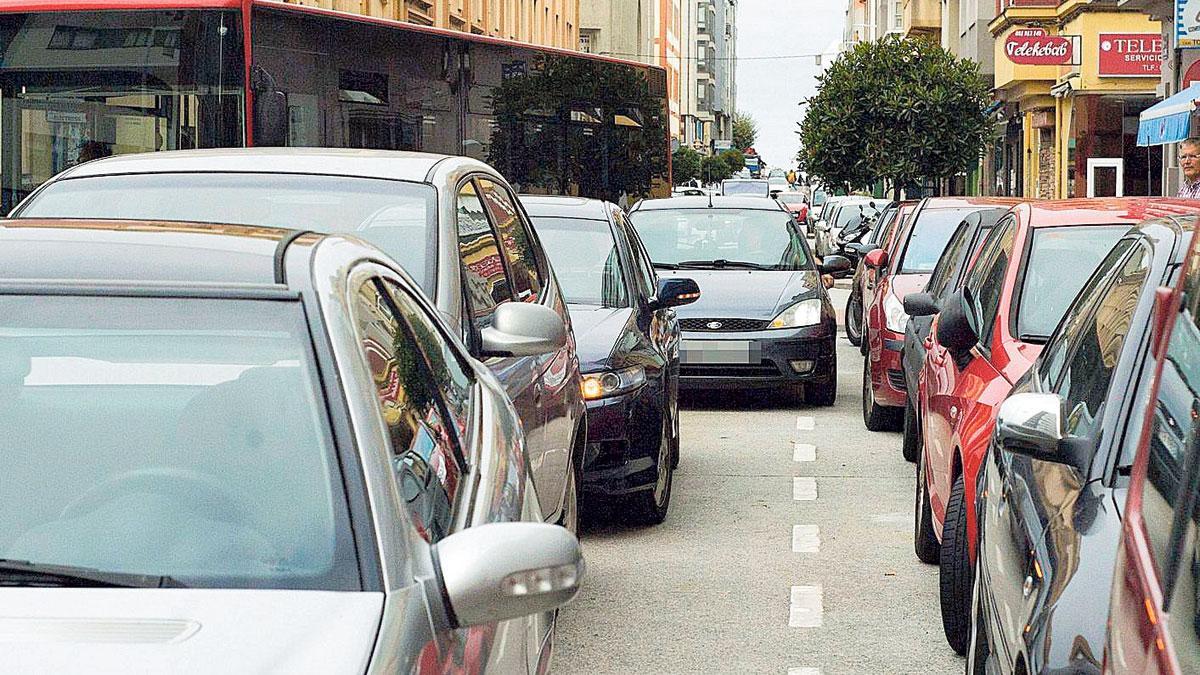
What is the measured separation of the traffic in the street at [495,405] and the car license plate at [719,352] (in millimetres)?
26

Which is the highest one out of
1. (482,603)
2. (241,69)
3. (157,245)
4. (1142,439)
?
(241,69)

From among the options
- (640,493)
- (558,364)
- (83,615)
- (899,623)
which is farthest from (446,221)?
(83,615)

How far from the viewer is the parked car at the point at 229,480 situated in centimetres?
252

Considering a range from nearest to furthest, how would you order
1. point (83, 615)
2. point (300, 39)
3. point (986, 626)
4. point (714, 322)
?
point (83, 615) < point (986, 626) < point (714, 322) < point (300, 39)

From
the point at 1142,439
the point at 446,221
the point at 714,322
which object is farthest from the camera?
the point at 714,322

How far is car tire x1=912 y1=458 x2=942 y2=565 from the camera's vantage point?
24.1ft

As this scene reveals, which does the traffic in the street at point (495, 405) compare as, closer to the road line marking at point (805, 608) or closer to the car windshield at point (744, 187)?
the road line marking at point (805, 608)

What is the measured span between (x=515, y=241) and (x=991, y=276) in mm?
1959

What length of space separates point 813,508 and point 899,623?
252cm

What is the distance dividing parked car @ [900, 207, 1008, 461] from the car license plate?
2.46 meters

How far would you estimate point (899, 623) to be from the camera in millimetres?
6672

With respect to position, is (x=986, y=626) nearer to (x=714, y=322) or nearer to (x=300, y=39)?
(x=714, y=322)

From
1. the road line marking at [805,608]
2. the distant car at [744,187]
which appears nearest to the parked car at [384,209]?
the road line marking at [805,608]

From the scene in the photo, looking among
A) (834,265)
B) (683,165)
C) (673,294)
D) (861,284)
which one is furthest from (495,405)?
(683,165)
